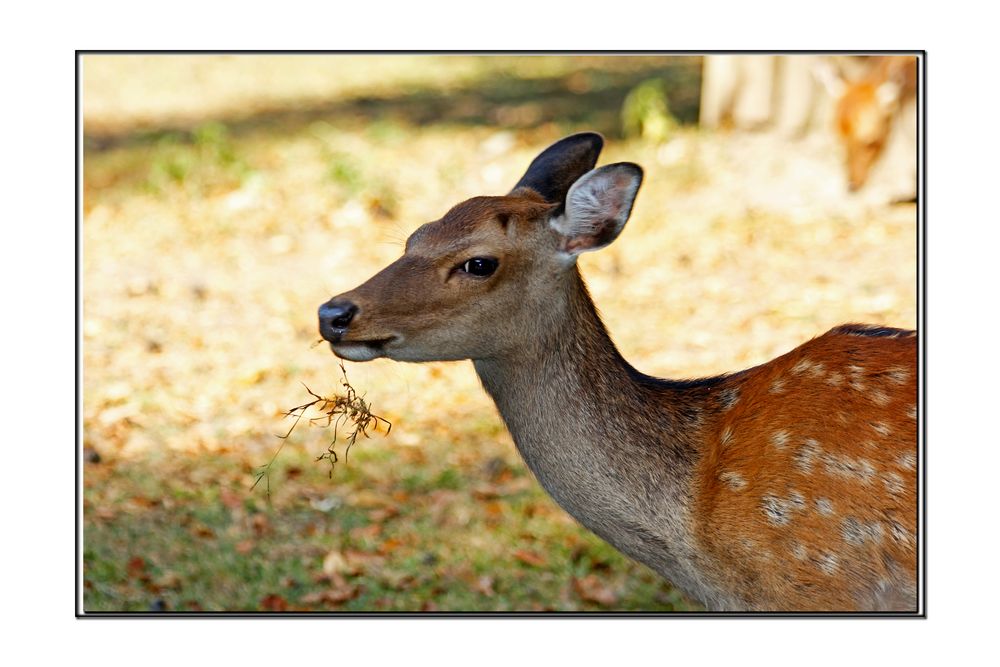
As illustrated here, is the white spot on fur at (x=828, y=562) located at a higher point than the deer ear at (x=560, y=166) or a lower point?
lower

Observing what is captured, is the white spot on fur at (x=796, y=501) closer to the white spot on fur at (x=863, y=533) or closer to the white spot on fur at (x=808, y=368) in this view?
the white spot on fur at (x=863, y=533)

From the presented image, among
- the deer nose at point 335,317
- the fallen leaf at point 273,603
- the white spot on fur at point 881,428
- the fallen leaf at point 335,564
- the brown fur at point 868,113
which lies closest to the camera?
the deer nose at point 335,317

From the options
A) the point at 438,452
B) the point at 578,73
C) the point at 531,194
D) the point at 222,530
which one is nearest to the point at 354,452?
the point at 438,452

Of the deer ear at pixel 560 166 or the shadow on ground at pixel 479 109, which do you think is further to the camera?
the shadow on ground at pixel 479 109

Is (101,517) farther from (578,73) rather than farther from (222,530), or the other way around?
(578,73)

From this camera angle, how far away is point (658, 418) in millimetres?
3350

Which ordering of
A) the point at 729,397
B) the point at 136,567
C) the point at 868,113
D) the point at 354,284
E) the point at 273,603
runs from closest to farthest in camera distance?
the point at 729,397 → the point at 273,603 → the point at 136,567 → the point at 354,284 → the point at 868,113

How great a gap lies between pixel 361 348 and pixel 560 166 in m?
0.83

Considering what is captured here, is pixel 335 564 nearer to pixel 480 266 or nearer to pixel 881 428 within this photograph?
pixel 480 266

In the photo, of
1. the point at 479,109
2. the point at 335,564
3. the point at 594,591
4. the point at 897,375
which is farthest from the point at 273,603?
the point at 479,109

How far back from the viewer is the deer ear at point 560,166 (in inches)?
140

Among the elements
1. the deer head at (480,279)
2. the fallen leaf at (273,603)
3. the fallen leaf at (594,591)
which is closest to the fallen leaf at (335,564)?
the fallen leaf at (273,603)

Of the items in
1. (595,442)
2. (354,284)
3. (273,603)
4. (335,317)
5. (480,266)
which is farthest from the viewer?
(354,284)

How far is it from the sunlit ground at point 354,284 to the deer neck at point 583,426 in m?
1.26
